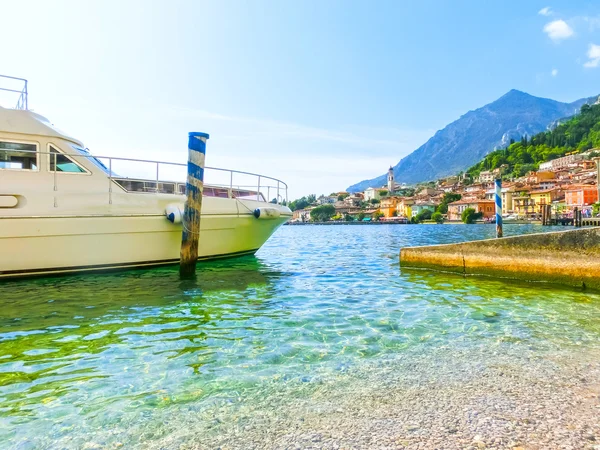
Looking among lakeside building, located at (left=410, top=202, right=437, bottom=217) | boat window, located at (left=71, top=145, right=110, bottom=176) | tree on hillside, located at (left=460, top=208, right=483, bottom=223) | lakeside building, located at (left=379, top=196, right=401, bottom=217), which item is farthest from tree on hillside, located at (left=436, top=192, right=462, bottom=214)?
boat window, located at (left=71, top=145, right=110, bottom=176)

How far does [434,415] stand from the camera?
273cm

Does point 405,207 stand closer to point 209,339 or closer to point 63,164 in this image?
point 63,164

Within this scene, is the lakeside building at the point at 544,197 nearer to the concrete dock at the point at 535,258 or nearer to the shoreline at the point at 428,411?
the concrete dock at the point at 535,258

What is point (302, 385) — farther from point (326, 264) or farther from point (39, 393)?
point (326, 264)

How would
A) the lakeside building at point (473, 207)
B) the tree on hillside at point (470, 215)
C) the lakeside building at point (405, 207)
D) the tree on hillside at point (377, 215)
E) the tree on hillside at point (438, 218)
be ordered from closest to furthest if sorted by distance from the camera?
the tree on hillside at point (470, 215) → the lakeside building at point (473, 207) → the tree on hillside at point (438, 218) → the lakeside building at point (405, 207) → the tree on hillside at point (377, 215)

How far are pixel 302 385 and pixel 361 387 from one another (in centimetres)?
49

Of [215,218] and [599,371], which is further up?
[215,218]

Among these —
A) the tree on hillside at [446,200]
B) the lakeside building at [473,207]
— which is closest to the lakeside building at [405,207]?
the tree on hillside at [446,200]

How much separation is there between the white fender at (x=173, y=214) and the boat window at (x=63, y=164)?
2.12m

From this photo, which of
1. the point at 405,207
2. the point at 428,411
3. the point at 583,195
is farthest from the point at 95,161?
the point at 405,207

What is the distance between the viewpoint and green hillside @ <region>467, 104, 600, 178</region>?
149875 mm

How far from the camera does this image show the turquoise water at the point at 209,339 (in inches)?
118

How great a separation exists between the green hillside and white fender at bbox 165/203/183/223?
161 metres

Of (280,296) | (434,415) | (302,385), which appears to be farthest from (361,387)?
(280,296)
